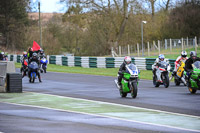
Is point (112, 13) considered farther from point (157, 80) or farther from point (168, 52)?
point (157, 80)

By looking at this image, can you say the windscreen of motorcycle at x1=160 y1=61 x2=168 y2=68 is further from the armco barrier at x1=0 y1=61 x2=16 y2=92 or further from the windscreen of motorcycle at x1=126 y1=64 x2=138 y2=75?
the armco barrier at x1=0 y1=61 x2=16 y2=92

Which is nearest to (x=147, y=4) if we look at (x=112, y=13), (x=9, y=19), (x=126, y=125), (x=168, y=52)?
(x=112, y=13)

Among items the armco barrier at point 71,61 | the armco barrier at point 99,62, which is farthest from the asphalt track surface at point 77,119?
the armco barrier at point 71,61

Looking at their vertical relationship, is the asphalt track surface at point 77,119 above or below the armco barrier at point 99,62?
below

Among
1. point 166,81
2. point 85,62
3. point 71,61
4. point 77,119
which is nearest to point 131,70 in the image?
point 166,81

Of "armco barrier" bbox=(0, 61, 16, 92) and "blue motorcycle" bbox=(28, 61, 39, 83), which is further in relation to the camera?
"blue motorcycle" bbox=(28, 61, 39, 83)

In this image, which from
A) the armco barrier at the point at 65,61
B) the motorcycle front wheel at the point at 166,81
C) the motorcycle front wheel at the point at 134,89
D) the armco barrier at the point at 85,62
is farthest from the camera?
the armco barrier at the point at 65,61

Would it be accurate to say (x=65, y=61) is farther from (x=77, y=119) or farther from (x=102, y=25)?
(x=77, y=119)

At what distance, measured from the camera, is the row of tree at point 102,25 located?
58.9 metres

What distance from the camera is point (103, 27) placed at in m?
64.6

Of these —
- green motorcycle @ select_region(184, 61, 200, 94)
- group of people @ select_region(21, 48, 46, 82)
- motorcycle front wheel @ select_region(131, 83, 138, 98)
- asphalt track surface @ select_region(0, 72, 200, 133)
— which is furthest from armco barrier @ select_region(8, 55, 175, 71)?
asphalt track surface @ select_region(0, 72, 200, 133)

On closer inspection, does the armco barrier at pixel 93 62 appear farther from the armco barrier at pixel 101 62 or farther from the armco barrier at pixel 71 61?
the armco barrier at pixel 71 61

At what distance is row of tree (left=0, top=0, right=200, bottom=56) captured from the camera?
58.9 metres

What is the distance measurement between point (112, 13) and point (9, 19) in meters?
20.3
